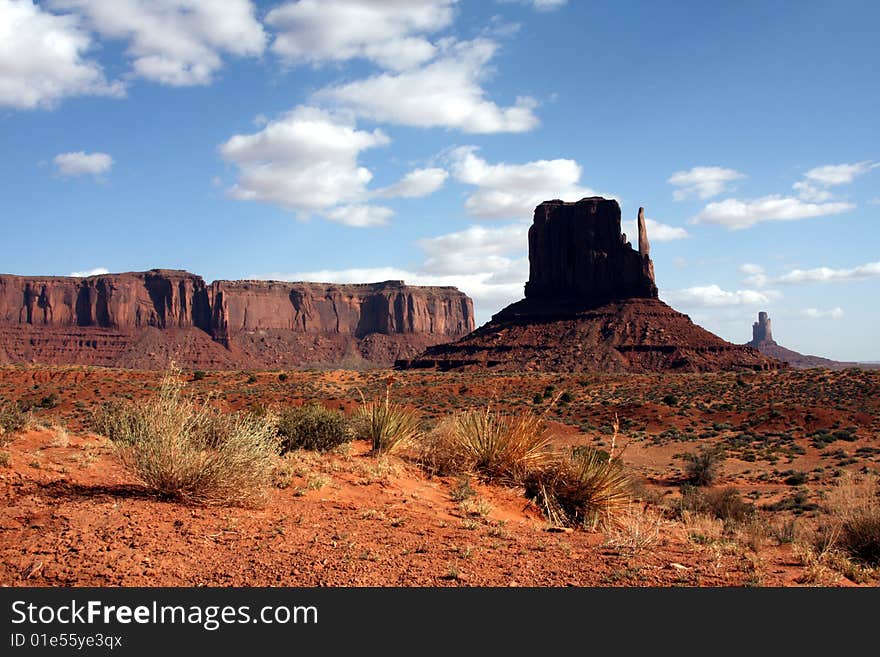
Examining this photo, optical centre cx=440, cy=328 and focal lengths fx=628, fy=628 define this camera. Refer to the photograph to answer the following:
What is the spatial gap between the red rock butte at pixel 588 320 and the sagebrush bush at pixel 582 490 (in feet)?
216

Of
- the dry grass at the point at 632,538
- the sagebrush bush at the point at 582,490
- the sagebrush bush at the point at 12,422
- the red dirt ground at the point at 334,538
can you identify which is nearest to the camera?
the red dirt ground at the point at 334,538

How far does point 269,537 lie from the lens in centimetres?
553

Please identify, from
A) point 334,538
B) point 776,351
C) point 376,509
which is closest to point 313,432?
point 376,509

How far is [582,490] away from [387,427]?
371cm

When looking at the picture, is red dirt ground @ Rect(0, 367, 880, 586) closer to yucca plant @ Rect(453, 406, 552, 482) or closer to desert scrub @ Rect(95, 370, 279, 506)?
desert scrub @ Rect(95, 370, 279, 506)

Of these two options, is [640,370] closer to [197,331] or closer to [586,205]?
[586,205]

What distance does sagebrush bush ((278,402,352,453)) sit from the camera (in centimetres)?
1063

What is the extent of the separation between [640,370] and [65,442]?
68.6 metres

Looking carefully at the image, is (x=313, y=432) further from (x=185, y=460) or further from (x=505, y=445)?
(x=185, y=460)

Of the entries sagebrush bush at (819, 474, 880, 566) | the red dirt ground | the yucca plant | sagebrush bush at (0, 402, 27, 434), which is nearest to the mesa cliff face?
sagebrush bush at (0, 402, 27, 434)

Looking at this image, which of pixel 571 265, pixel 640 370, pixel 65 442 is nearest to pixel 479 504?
pixel 65 442

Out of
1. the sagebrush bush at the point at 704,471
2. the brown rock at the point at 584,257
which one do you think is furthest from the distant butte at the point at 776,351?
the sagebrush bush at the point at 704,471

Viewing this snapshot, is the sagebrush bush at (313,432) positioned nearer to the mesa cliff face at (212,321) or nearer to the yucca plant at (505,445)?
the yucca plant at (505,445)

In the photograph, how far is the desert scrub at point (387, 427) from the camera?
34.4 ft
